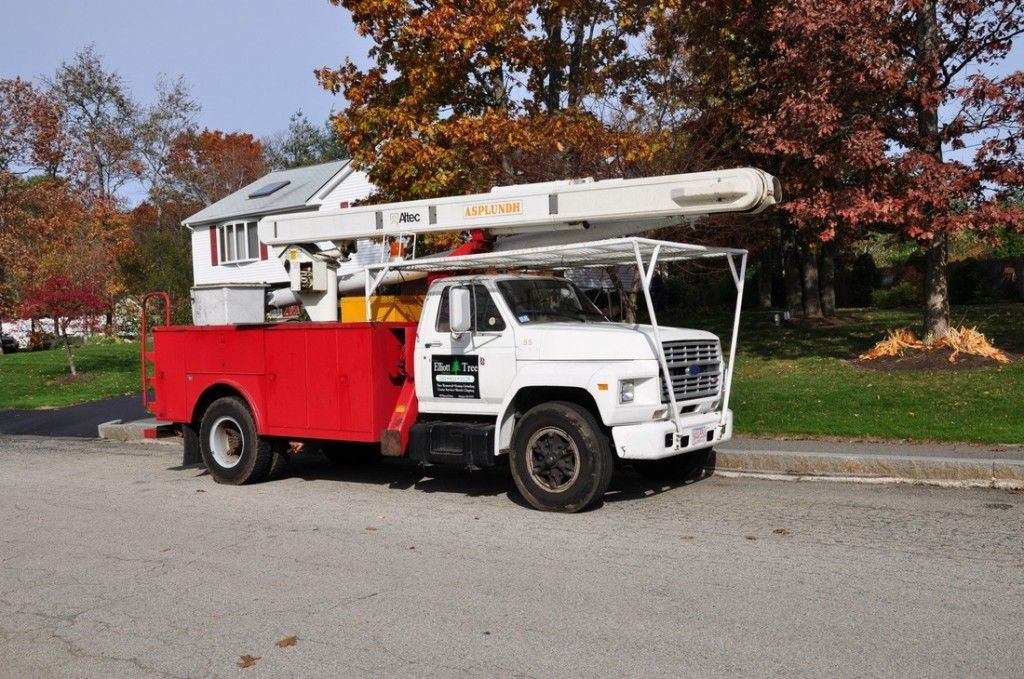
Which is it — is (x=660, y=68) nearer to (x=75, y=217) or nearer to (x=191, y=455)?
(x=191, y=455)

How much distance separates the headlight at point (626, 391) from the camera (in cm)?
814

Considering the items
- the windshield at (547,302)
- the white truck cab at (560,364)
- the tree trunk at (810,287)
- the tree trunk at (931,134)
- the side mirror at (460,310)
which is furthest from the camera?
the tree trunk at (810,287)

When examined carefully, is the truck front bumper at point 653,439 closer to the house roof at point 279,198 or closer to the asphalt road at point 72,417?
the asphalt road at point 72,417

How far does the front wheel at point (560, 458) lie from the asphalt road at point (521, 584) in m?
0.20

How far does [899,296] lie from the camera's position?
30.3 meters

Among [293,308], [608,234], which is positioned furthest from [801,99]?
[293,308]

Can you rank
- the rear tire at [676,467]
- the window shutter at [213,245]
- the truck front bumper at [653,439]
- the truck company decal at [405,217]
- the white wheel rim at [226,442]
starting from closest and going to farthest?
1. the truck front bumper at [653,439]
2. the rear tire at [676,467]
3. the truck company decal at [405,217]
4. the white wheel rim at [226,442]
5. the window shutter at [213,245]

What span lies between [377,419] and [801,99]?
8.82m

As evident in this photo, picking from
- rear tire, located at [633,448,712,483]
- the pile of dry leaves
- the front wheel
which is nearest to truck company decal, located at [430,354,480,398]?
the front wheel

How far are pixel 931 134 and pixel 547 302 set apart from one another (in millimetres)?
8678

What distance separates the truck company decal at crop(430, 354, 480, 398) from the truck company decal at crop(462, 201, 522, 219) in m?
1.47

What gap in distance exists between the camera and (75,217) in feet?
110

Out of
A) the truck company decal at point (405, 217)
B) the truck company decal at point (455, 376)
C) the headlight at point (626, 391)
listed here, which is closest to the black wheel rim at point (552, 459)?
the headlight at point (626, 391)

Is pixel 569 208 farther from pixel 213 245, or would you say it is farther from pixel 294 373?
pixel 213 245
